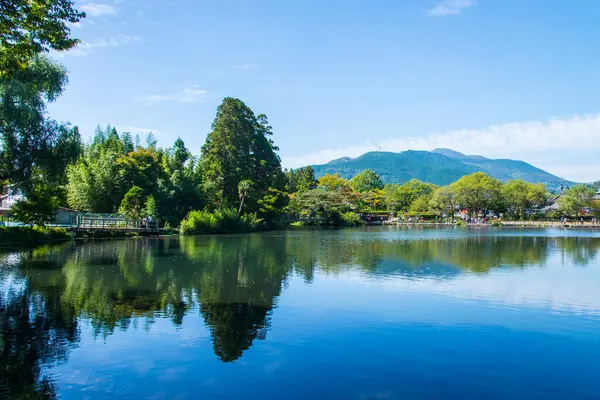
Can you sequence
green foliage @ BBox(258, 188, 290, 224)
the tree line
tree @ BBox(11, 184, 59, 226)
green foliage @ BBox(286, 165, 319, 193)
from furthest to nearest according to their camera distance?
green foliage @ BBox(286, 165, 319, 193) → the tree line → green foliage @ BBox(258, 188, 290, 224) → tree @ BBox(11, 184, 59, 226)

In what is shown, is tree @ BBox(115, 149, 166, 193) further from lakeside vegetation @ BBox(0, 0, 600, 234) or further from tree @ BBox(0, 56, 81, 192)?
tree @ BBox(0, 56, 81, 192)

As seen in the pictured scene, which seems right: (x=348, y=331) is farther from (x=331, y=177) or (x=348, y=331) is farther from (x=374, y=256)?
(x=331, y=177)

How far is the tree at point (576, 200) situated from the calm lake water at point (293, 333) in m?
74.2

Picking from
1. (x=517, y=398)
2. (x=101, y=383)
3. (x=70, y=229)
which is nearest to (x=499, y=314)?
(x=517, y=398)

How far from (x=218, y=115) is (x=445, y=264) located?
1533 inches

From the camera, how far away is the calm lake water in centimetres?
759

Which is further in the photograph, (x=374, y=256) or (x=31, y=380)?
(x=374, y=256)

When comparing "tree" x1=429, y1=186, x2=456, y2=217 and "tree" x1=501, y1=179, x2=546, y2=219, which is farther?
"tree" x1=429, y1=186, x2=456, y2=217

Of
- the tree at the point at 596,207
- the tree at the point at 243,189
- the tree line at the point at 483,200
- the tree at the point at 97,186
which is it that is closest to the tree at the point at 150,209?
the tree at the point at 97,186

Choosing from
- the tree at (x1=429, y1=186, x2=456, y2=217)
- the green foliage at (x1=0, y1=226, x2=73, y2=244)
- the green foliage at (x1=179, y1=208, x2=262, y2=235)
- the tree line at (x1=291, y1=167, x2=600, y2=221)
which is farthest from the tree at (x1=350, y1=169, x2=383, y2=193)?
the green foliage at (x1=0, y1=226, x2=73, y2=244)

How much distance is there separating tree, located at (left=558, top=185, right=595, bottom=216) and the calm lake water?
74240 millimetres

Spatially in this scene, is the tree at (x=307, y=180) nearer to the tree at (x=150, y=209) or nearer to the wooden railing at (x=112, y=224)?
the tree at (x=150, y=209)

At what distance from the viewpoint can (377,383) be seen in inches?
303

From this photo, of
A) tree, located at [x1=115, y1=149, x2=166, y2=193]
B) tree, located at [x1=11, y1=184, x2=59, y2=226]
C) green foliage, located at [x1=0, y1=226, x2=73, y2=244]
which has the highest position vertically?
tree, located at [x1=115, y1=149, x2=166, y2=193]
